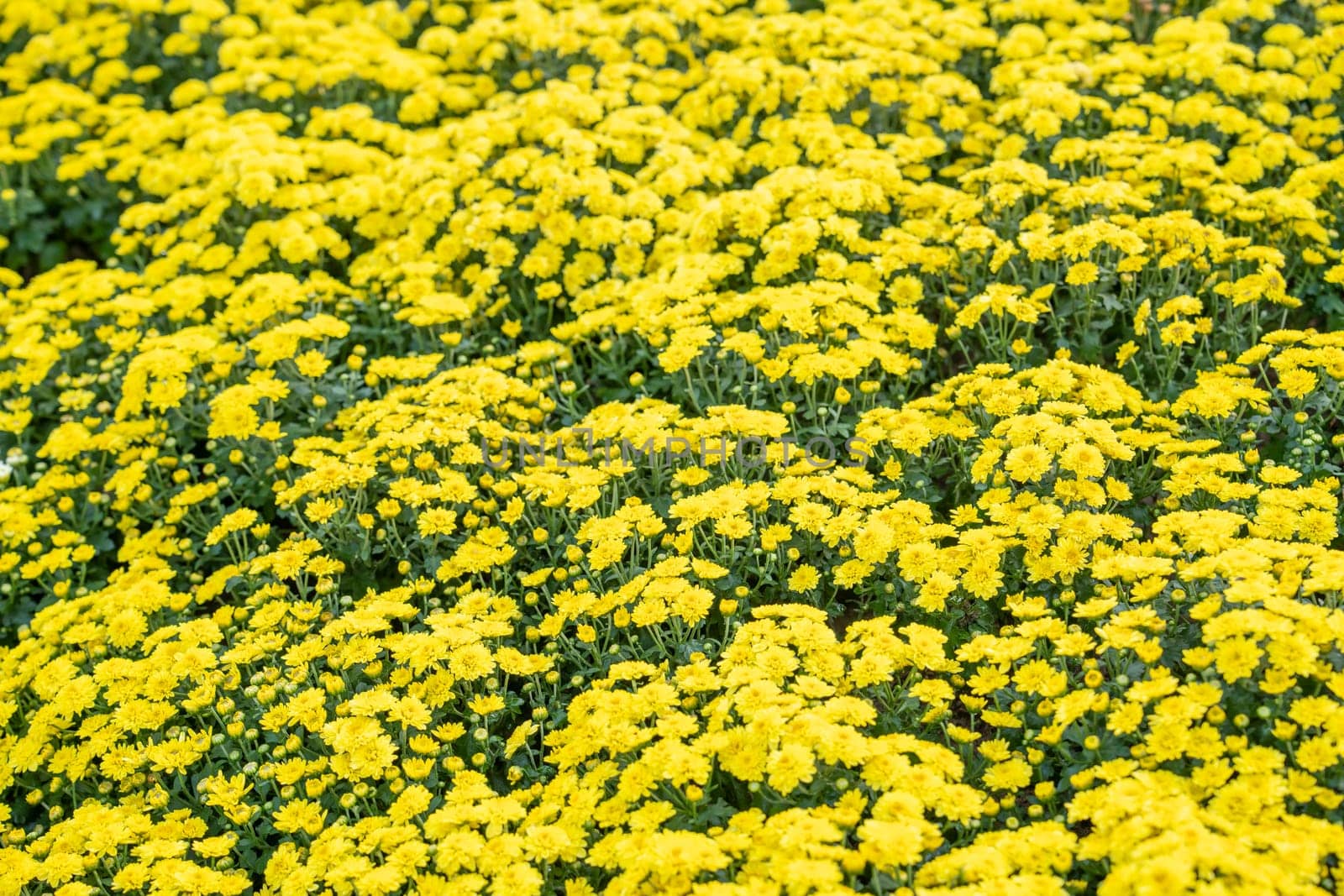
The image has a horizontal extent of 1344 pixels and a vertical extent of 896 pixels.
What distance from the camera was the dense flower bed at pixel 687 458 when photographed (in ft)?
12.4

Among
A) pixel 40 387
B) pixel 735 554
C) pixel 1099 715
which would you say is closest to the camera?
pixel 1099 715

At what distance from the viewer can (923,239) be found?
6152 mm

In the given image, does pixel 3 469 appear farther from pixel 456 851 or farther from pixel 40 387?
pixel 456 851

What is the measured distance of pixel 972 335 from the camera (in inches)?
238

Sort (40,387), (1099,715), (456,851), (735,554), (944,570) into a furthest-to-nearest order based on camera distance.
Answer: (40,387) < (735,554) < (944,570) < (1099,715) < (456,851)

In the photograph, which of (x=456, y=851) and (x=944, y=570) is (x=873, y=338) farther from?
(x=456, y=851)

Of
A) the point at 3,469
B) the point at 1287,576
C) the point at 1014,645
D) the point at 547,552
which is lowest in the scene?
the point at 3,469

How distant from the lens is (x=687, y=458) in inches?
206

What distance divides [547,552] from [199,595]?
1453mm

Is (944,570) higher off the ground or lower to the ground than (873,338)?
lower

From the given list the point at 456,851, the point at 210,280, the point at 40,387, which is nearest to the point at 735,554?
the point at 456,851

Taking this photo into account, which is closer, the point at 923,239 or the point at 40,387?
the point at 923,239

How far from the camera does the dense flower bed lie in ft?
12.4

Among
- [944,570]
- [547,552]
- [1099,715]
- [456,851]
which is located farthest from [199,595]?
[1099,715]
